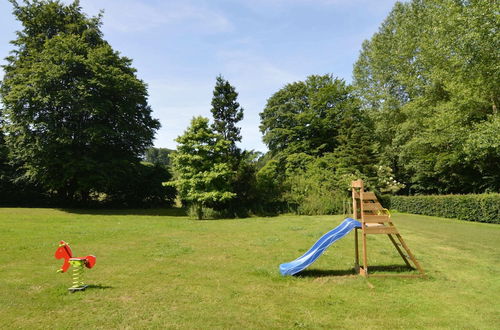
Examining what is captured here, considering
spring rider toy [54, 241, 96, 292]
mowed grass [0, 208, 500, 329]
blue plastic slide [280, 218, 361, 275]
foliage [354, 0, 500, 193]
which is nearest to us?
mowed grass [0, 208, 500, 329]

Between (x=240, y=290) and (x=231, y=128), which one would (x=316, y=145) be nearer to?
(x=231, y=128)

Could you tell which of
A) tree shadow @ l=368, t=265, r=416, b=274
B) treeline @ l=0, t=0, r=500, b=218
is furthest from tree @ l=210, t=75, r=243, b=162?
tree shadow @ l=368, t=265, r=416, b=274

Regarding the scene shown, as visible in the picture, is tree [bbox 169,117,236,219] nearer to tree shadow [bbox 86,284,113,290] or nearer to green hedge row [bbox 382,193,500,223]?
green hedge row [bbox 382,193,500,223]

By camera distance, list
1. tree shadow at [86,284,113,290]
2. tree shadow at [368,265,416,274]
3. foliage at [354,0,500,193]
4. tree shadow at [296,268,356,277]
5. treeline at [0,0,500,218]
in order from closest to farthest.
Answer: tree shadow at [86,284,113,290] < tree shadow at [296,268,356,277] < tree shadow at [368,265,416,274] < foliage at [354,0,500,193] < treeline at [0,0,500,218]

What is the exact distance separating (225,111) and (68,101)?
12858mm

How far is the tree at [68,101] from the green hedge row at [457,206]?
2524 centimetres

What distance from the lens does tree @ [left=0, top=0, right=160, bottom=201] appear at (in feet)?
83.6

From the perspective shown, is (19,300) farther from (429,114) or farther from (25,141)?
(429,114)

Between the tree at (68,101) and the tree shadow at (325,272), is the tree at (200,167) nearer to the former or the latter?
the tree at (68,101)

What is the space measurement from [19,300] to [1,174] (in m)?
32.9

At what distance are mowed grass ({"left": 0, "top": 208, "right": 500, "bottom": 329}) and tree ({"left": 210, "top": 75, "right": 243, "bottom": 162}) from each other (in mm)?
17992

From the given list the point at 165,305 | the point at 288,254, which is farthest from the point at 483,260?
the point at 165,305

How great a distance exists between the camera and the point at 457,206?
70.4ft

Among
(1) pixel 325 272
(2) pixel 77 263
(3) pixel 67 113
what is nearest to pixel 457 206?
(1) pixel 325 272
